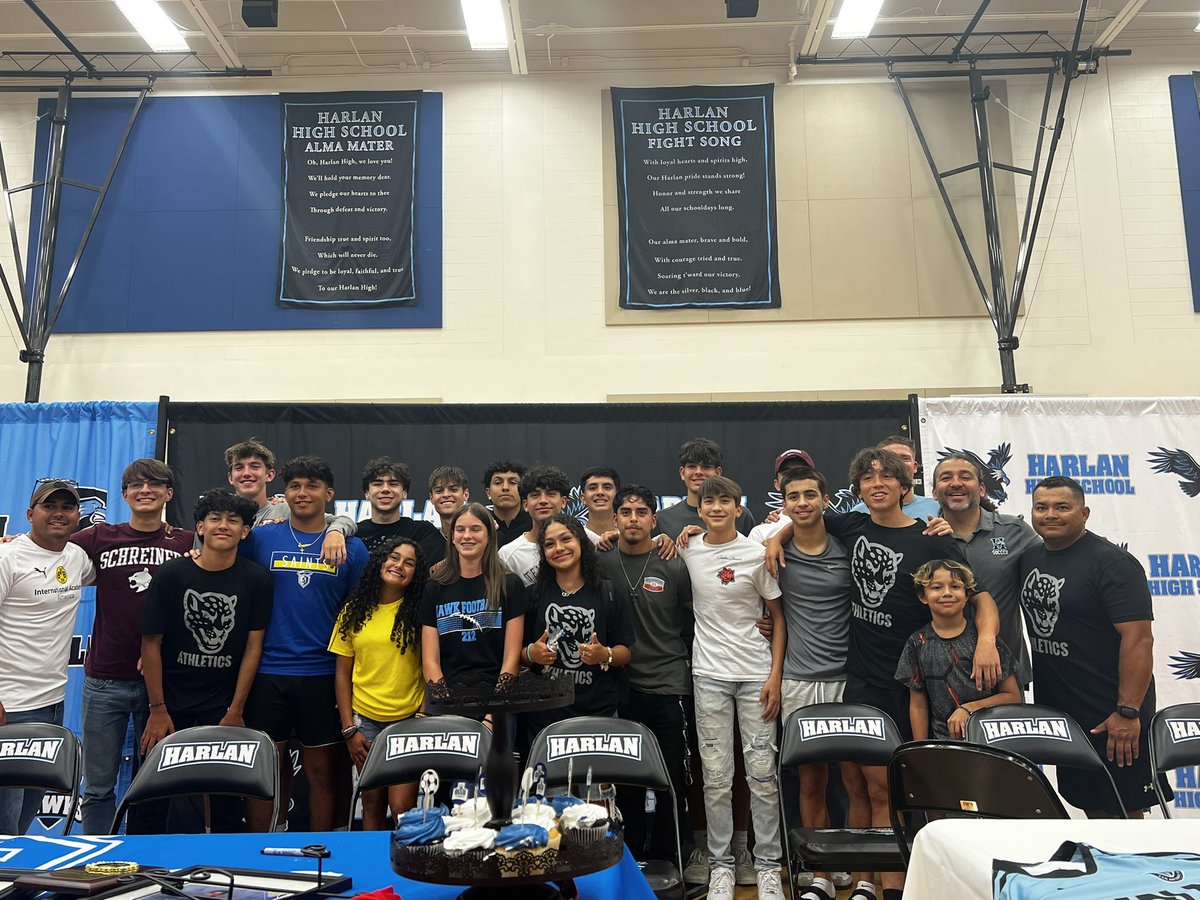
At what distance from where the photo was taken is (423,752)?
3.04 metres

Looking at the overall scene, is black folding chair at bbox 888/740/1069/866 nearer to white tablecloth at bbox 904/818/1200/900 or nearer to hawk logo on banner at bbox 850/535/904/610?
white tablecloth at bbox 904/818/1200/900

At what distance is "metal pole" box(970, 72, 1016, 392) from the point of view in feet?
22.2

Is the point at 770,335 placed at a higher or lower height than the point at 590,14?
lower

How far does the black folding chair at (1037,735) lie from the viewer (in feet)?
10.0

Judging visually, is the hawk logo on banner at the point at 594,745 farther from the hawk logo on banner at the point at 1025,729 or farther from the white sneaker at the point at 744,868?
the white sneaker at the point at 744,868

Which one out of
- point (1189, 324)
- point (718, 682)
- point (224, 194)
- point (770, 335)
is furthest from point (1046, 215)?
point (224, 194)

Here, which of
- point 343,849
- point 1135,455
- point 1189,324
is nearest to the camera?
point 343,849

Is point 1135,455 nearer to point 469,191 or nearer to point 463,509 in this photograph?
point 463,509

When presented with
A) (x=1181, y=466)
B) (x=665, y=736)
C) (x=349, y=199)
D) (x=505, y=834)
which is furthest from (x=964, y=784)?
(x=349, y=199)

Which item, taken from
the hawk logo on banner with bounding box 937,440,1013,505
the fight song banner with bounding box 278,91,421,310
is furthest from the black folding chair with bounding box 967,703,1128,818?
the fight song banner with bounding box 278,91,421,310

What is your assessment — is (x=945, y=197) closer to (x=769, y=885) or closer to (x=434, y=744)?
(x=769, y=885)

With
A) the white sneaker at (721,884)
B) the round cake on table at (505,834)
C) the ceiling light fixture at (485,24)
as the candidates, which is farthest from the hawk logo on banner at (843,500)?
the ceiling light fixture at (485,24)

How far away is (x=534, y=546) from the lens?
4.14 metres

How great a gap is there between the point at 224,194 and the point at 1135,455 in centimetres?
700
